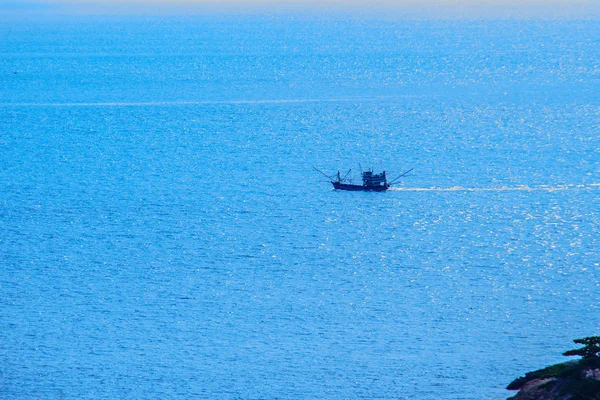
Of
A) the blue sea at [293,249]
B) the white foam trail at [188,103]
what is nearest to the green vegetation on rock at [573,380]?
the blue sea at [293,249]

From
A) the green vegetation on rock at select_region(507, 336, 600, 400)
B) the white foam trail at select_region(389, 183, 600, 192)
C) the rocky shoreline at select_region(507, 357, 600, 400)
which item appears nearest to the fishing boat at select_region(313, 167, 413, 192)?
the white foam trail at select_region(389, 183, 600, 192)

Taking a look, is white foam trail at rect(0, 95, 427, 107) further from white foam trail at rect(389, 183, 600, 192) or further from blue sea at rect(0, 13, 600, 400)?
white foam trail at rect(389, 183, 600, 192)

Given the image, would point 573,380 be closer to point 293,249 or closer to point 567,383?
point 567,383

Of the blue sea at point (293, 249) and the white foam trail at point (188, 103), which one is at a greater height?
the white foam trail at point (188, 103)

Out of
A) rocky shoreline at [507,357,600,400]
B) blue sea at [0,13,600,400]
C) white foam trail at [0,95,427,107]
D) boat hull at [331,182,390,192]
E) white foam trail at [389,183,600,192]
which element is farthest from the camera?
white foam trail at [0,95,427,107]

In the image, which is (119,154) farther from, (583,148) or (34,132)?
(583,148)

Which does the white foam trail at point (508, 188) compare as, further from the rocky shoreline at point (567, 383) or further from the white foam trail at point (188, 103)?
the white foam trail at point (188, 103)

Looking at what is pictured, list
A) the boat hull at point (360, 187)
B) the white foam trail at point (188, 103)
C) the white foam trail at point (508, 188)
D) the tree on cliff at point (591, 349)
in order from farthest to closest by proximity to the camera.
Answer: the white foam trail at point (188, 103)
the boat hull at point (360, 187)
the white foam trail at point (508, 188)
the tree on cliff at point (591, 349)

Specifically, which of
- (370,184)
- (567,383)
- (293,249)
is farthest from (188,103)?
(567,383)

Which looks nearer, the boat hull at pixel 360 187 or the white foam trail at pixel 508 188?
the white foam trail at pixel 508 188
